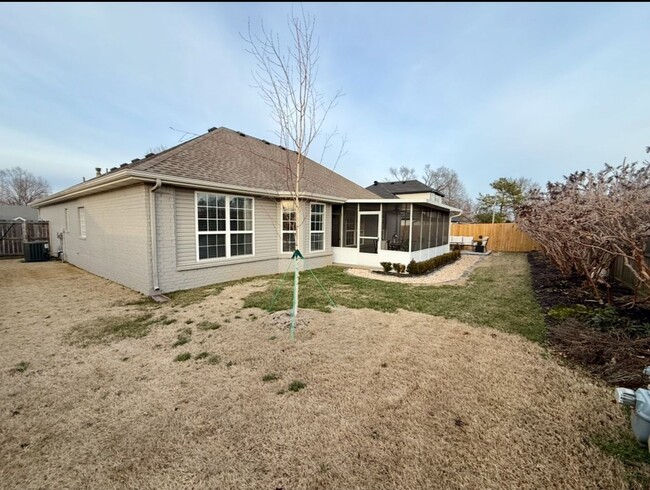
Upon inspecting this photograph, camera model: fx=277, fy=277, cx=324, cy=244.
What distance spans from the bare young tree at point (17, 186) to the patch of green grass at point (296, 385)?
52028mm

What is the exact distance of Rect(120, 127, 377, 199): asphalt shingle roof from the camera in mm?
7395

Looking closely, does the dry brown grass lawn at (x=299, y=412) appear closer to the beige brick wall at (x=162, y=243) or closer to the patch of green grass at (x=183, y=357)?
the patch of green grass at (x=183, y=357)

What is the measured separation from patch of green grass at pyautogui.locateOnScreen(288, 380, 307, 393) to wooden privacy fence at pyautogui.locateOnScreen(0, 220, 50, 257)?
18.2m

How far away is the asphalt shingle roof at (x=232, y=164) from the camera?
739cm

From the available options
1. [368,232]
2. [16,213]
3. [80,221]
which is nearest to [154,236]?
[80,221]

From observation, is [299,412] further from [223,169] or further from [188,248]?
[223,169]

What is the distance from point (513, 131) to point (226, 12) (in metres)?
12.3

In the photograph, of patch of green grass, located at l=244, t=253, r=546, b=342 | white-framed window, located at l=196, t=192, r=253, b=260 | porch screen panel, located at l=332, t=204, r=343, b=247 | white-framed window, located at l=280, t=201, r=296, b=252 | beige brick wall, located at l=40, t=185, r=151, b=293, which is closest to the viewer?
patch of green grass, located at l=244, t=253, r=546, b=342

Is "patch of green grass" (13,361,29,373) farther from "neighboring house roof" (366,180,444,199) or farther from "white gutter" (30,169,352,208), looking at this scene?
"neighboring house roof" (366,180,444,199)

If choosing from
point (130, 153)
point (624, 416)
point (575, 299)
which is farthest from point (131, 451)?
point (130, 153)

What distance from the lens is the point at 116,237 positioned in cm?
800

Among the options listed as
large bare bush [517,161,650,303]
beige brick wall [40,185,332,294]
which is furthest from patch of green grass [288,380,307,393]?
beige brick wall [40,185,332,294]

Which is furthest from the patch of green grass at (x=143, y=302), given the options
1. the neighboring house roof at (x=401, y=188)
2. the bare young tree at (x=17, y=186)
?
the bare young tree at (x=17, y=186)

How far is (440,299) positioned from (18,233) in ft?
68.2
